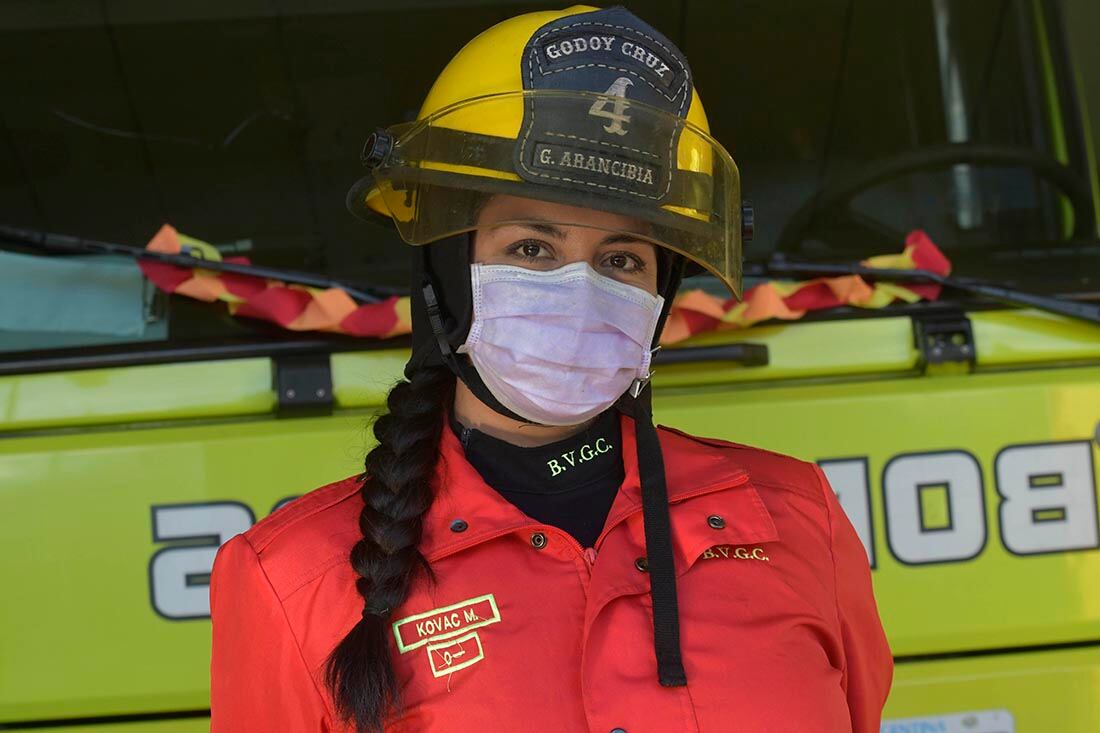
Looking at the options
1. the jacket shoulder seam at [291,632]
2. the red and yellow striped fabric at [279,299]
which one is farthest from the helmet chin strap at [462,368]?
the red and yellow striped fabric at [279,299]

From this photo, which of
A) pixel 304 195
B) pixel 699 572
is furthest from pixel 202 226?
pixel 699 572

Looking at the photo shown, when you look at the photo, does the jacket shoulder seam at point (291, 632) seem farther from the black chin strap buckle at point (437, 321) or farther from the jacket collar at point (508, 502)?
the black chin strap buckle at point (437, 321)

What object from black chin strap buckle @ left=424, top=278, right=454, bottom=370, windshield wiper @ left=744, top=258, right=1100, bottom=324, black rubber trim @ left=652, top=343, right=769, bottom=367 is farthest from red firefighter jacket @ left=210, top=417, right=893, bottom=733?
windshield wiper @ left=744, top=258, right=1100, bottom=324

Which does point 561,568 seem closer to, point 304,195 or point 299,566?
point 299,566

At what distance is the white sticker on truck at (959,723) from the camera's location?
237 centimetres

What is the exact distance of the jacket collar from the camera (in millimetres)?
1665

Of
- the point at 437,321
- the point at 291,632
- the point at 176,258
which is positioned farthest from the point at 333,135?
the point at 291,632

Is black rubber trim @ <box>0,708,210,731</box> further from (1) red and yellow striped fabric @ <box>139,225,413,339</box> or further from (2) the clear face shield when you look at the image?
(2) the clear face shield

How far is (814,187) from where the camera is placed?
295cm

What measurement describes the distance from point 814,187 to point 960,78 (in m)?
0.50

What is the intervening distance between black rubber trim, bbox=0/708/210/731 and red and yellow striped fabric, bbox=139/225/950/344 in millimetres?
719

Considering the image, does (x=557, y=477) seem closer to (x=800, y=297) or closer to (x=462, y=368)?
(x=462, y=368)

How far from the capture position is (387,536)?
64.4 inches

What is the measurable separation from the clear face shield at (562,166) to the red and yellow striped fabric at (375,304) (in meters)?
0.53
